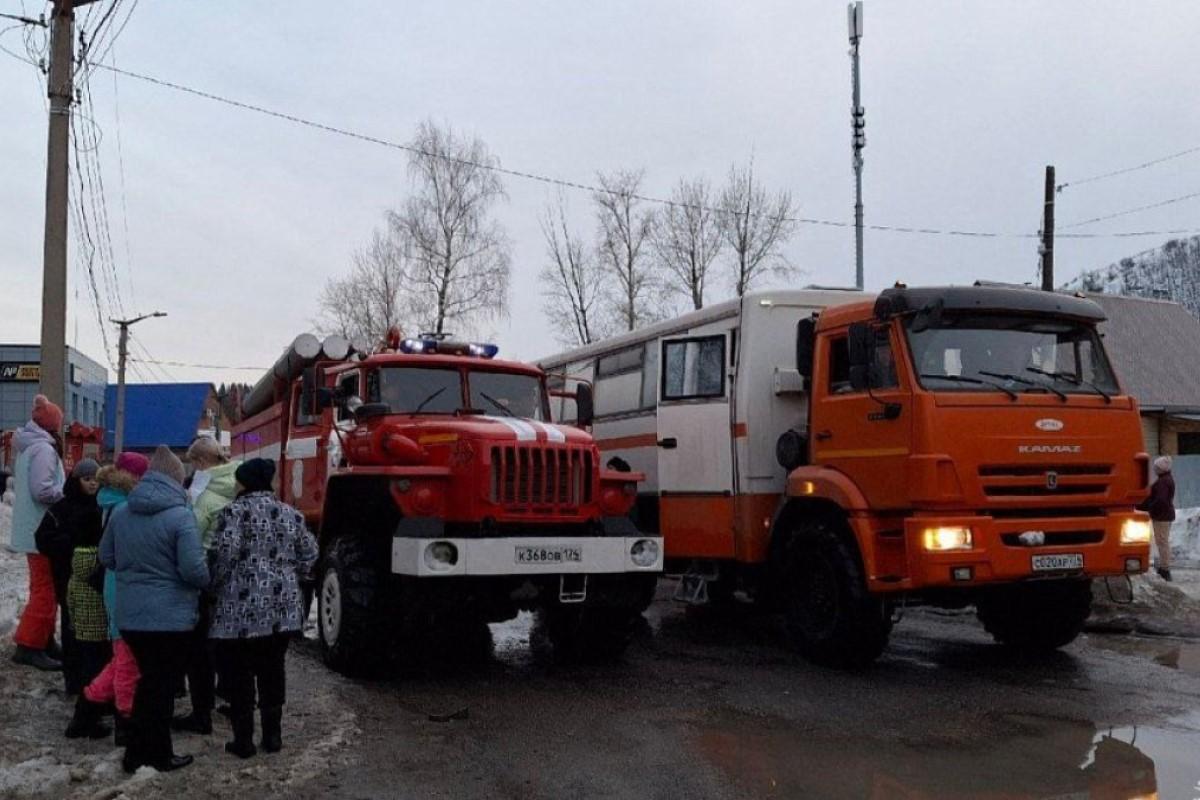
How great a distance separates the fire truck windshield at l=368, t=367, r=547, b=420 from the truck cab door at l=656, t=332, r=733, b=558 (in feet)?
5.21

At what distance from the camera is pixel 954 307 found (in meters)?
8.65

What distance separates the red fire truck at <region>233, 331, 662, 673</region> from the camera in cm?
824

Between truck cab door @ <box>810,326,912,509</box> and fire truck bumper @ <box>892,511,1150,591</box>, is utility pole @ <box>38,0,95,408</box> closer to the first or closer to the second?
truck cab door @ <box>810,326,912,509</box>

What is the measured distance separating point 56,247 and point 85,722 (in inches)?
309

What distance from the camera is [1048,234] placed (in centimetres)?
2314

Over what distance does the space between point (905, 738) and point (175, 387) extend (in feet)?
191

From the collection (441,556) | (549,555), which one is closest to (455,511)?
(441,556)

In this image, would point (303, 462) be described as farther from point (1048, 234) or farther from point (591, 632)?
point (1048, 234)

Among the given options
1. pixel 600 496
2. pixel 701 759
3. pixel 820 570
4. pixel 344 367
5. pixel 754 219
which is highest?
pixel 754 219

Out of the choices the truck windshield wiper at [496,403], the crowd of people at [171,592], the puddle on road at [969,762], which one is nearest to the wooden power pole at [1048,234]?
the truck windshield wiper at [496,403]

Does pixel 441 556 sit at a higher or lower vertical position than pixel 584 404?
lower

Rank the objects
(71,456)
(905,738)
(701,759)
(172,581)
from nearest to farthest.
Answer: (172,581) < (701,759) < (905,738) < (71,456)

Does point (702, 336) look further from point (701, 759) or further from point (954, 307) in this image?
point (701, 759)

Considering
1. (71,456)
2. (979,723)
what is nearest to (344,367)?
(979,723)
